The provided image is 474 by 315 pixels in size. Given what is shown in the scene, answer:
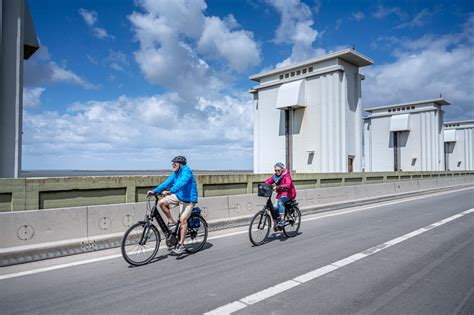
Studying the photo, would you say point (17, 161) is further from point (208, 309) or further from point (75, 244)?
point (208, 309)

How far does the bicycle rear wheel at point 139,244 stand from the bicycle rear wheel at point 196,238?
28.8 inches

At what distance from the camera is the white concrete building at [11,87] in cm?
1155

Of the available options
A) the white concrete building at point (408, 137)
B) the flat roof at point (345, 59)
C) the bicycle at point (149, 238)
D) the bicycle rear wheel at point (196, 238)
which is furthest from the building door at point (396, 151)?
the bicycle at point (149, 238)

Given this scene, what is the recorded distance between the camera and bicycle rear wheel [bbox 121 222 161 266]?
18.0 ft

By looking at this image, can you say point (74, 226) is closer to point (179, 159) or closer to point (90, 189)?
point (90, 189)

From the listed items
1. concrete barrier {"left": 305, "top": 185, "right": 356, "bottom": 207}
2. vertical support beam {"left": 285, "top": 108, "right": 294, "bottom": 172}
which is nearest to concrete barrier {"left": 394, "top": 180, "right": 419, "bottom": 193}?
concrete barrier {"left": 305, "top": 185, "right": 356, "bottom": 207}

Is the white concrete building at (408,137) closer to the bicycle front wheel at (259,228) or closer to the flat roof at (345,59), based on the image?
the flat roof at (345,59)

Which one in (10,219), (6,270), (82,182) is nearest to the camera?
(6,270)

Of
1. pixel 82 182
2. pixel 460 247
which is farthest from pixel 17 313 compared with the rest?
pixel 460 247

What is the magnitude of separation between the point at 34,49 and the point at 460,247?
17438mm

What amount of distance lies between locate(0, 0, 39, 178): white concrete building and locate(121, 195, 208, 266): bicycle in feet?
28.4

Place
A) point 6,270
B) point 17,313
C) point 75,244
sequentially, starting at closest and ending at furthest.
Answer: point 17,313 → point 6,270 → point 75,244

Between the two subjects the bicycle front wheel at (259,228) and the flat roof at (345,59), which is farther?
the flat roof at (345,59)

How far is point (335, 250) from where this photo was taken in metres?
6.54
